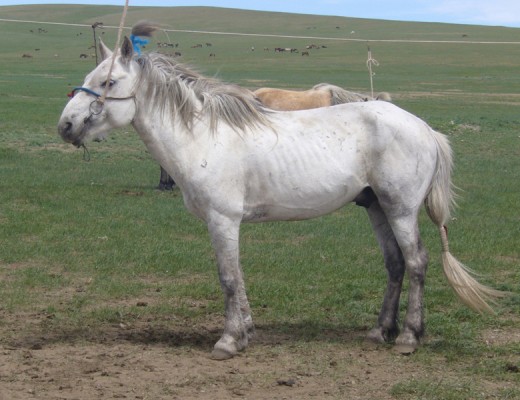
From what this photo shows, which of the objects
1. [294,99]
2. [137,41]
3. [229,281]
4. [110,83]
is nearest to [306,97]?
[294,99]

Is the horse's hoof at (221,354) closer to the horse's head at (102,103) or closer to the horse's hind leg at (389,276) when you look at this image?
the horse's hind leg at (389,276)

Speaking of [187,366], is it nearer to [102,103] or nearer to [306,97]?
[102,103]

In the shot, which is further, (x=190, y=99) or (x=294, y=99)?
(x=294, y=99)

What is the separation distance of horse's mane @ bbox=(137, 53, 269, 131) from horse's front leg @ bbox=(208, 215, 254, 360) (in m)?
0.75

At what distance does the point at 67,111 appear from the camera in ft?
22.5

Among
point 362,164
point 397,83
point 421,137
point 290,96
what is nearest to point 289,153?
point 362,164

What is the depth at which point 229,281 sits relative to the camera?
6902mm

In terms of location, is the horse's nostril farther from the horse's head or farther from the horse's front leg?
the horse's front leg

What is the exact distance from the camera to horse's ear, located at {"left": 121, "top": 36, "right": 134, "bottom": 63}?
685 cm

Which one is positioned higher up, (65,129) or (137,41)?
(137,41)

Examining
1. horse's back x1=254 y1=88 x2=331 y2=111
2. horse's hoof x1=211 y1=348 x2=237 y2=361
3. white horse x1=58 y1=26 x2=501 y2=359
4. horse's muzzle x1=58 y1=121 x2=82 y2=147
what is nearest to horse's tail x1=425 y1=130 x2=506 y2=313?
white horse x1=58 y1=26 x2=501 y2=359

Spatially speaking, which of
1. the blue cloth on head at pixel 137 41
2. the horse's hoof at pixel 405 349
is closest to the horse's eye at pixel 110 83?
the blue cloth on head at pixel 137 41

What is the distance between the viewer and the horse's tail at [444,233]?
283 inches

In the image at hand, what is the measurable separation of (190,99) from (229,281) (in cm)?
139
